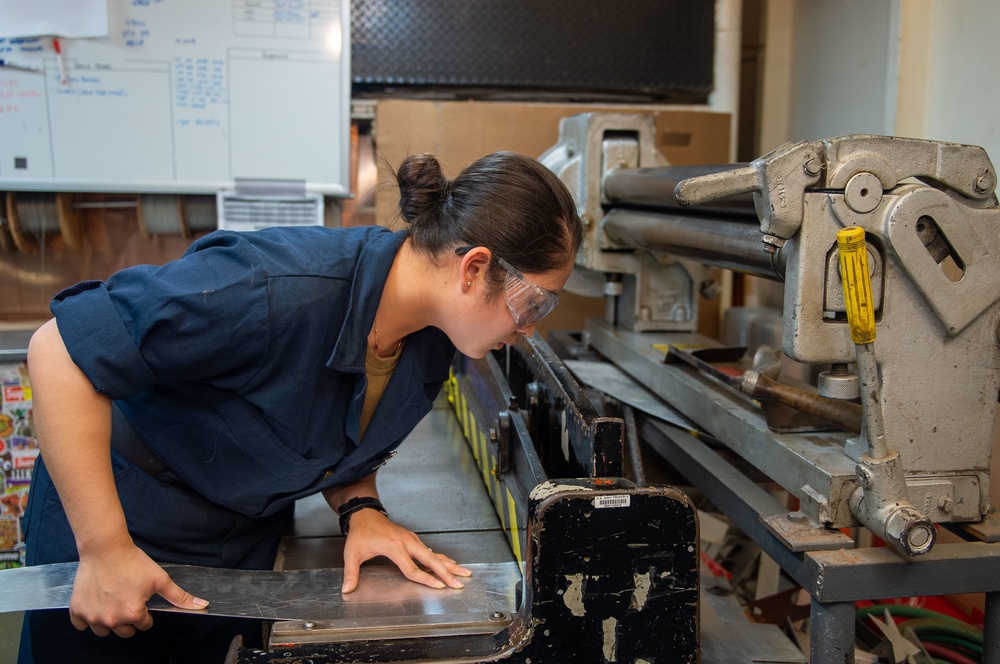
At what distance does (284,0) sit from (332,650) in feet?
7.48

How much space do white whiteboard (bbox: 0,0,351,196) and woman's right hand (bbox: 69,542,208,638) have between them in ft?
6.00

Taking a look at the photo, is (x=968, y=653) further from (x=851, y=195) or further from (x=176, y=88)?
(x=176, y=88)

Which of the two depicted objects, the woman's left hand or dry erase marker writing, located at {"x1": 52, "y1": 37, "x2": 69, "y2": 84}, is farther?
dry erase marker writing, located at {"x1": 52, "y1": 37, "x2": 69, "y2": 84}

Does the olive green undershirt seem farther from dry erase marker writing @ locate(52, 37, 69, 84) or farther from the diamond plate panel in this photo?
dry erase marker writing @ locate(52, 37, 69, 84)

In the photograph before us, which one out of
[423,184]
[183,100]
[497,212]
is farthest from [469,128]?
[497,212]

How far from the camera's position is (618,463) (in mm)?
1098

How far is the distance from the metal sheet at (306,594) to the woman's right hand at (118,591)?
0.06ft

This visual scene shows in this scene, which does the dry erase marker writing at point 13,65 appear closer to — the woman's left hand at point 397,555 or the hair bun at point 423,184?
the hair bun at point 423,184

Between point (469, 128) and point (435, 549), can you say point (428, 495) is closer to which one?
point (435, 549)

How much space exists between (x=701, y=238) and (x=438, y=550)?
73cm

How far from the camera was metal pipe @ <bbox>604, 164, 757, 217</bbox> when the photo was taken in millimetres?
1311

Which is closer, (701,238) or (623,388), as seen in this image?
(701,238)

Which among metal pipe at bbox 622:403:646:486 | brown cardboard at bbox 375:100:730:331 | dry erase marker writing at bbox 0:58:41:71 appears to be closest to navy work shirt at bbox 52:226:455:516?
metal pipe at bbox 622:403:646:486

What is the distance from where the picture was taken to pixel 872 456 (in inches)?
40.8
